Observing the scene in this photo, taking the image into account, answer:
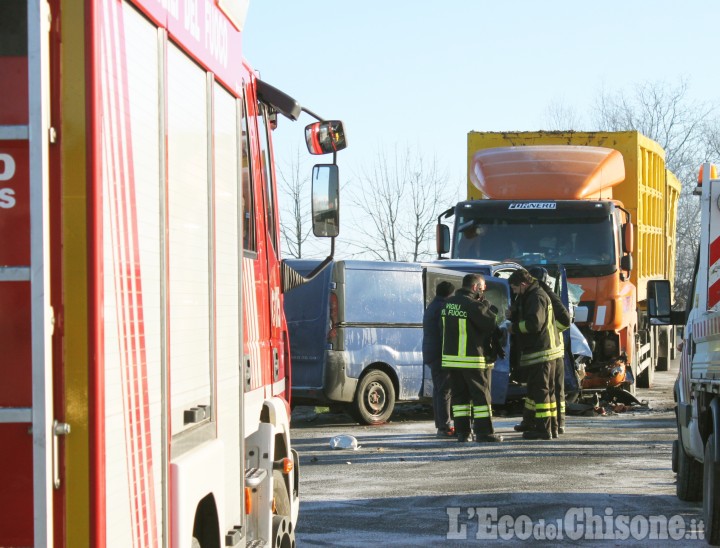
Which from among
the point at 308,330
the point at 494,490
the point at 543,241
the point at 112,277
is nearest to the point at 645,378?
the point at 543,241

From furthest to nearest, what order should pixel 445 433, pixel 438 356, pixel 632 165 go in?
pixel 632 165 < pixel 438 356 < pixel 445 433

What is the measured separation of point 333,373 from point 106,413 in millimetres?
12420

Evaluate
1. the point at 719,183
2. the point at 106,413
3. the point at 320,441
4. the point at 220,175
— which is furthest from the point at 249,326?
the point at 320,441

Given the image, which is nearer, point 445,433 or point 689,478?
point 689,478

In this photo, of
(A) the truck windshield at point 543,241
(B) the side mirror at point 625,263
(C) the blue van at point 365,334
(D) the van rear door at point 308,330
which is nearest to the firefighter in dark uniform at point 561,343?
(C) the blue van at point 365,334

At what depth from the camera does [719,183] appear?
26.7 ft

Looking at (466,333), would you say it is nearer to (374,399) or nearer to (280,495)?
(374,399)

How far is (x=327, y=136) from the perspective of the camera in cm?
669

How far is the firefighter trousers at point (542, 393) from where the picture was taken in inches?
547

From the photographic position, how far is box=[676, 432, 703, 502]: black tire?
931 centimetres

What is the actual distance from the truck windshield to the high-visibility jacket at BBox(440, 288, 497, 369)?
4769 millimetres

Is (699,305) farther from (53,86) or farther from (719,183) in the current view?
(53,86)

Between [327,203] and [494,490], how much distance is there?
4.38 metres

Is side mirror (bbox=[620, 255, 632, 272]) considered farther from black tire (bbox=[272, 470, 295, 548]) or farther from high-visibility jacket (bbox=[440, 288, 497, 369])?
black tire (bbox=[272, 470, 295, 548])
